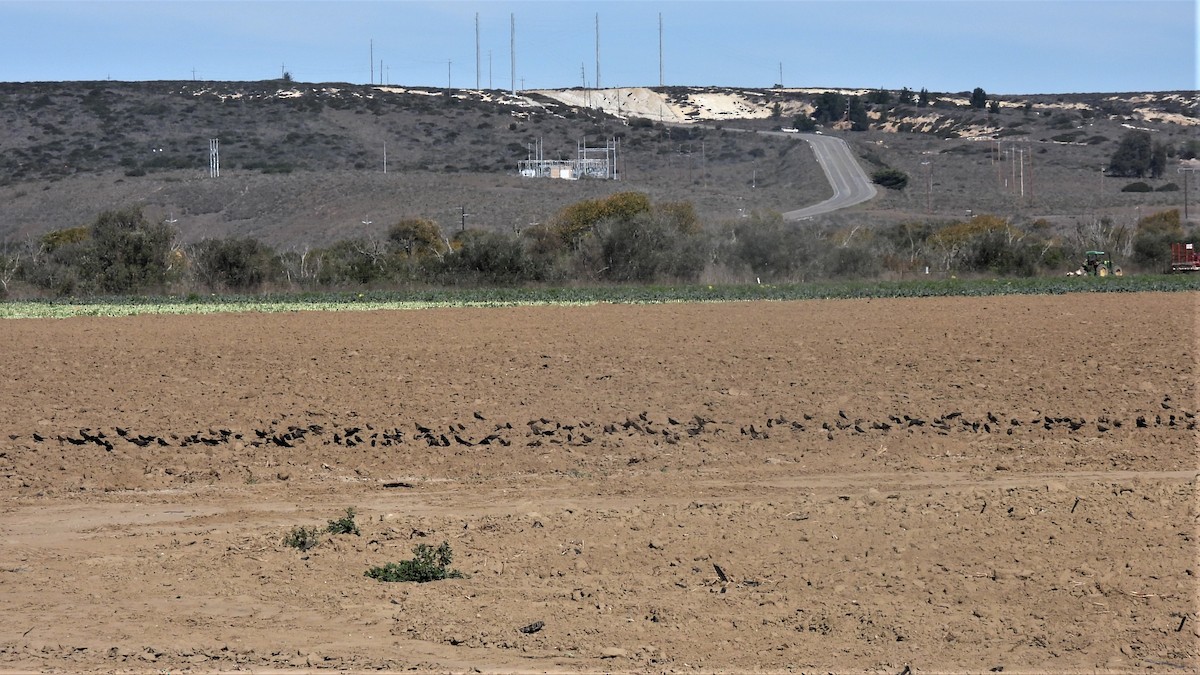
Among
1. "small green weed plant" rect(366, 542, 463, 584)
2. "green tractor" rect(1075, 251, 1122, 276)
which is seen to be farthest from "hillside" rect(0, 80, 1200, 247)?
"small green weed plant" rect(366, 542, 463, 584)

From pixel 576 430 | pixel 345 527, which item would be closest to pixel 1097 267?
pixel 576 430

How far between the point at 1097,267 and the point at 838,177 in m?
49.4

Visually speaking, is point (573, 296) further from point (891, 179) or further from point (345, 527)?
point (891, 179)

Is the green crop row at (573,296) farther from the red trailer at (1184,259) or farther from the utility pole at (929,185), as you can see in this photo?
the utility pole at (929,185)

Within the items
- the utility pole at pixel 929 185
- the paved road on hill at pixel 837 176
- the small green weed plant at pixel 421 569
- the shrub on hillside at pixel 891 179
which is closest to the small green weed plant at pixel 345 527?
the small green weed plant at pixel 421 569

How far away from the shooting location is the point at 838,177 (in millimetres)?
93812

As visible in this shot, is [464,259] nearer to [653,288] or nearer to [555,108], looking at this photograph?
[653,288]

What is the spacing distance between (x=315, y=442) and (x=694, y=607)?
7284 mm

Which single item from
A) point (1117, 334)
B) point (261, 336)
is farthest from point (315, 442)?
point (1117, 334)

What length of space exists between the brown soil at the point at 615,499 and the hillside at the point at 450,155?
52.2 metres

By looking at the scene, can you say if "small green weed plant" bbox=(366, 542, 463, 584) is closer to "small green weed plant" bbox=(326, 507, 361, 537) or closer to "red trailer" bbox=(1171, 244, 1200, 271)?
"small green weed plant" bbox=(326, 507, 361, 537)

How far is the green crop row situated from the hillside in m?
29.7

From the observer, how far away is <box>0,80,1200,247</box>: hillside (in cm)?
7494

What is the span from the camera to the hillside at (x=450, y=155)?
7494cm
